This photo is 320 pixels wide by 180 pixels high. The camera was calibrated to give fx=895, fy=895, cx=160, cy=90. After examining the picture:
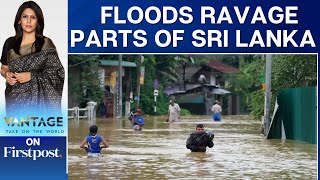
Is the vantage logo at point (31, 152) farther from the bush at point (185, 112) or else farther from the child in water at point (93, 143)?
the bush at point (185, 112)

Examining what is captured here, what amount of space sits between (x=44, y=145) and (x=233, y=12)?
2677mm

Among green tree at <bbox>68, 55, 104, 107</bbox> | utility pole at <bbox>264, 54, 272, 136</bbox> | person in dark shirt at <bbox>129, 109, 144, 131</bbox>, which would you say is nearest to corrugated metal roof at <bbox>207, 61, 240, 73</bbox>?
green tree at <bbox>68, 55, 104, 107</bbox>

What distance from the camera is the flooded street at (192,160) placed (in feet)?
46.3

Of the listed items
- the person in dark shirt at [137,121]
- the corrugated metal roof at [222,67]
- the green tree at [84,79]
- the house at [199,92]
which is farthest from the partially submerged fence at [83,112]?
the corrugated metal roof at [222,67]

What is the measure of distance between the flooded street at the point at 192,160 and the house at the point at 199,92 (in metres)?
31.2

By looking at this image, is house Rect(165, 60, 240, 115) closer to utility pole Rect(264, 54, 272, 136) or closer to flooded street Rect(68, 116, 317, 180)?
utility pole Rect(264, 54, 272, 136)

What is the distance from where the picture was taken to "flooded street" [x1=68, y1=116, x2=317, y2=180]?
14109 millimetres

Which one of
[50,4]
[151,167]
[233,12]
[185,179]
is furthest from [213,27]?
[151,167]

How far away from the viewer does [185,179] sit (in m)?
13.2

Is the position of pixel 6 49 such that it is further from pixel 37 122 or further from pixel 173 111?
pixel 173 111

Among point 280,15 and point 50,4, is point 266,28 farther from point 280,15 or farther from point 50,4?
point 50,4

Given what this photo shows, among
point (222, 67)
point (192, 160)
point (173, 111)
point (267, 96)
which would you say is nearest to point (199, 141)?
point (192, 160)

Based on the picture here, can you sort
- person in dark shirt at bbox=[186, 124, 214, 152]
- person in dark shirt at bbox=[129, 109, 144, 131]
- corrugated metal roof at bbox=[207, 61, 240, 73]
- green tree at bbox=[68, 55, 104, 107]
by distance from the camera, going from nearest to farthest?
person in dark shirt at bbox=[186, 124, 214, 152] < person in dark shirt at bbox=[129, 109, 144, 131] < green tree at bbox=[68, 55, 104, 107] < corrugated metal roof at bbox=[207, 61, 240, 73]

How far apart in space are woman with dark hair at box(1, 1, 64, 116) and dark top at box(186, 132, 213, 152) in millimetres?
8210
